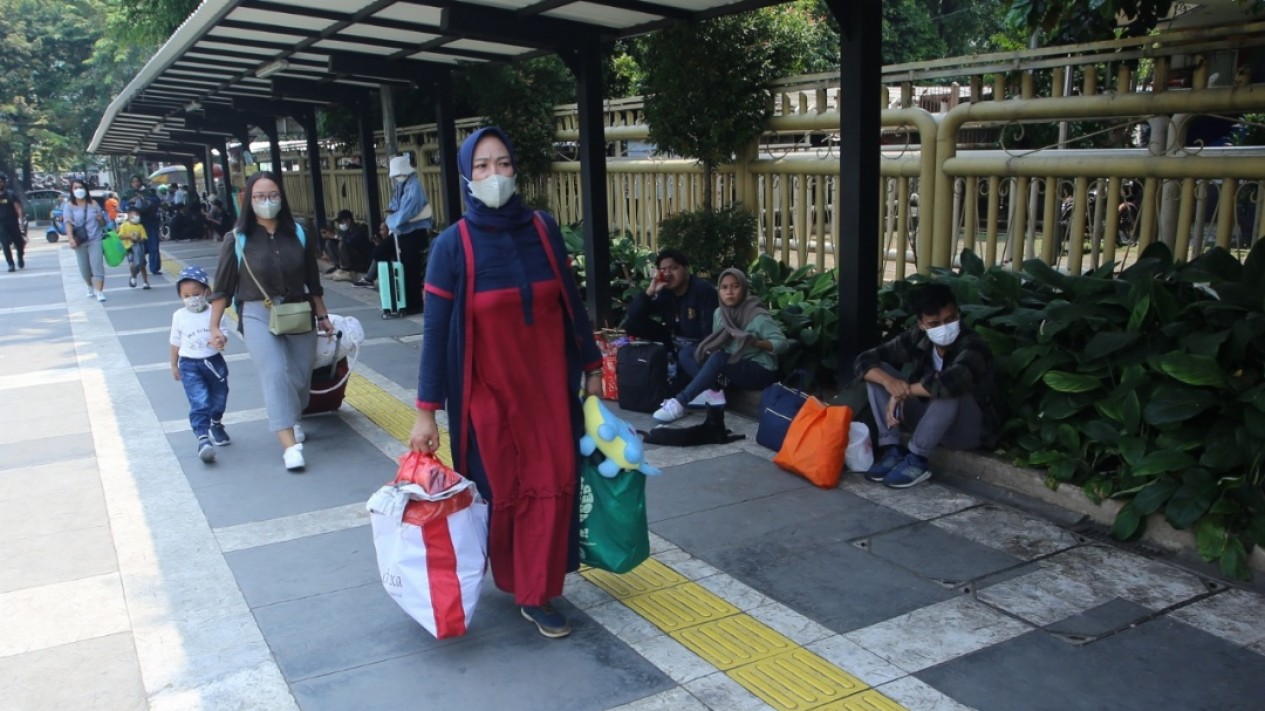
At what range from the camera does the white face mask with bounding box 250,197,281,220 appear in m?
5.68

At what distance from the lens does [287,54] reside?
1059 centimetres

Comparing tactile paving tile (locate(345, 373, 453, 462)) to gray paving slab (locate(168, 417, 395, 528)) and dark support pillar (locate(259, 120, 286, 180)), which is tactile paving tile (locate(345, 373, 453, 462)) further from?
dark support pillar (locate(259, 120, 286, 180))

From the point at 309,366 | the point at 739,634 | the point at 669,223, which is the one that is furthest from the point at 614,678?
the point at 669,223

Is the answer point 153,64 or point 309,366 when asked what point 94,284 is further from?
point 309,366

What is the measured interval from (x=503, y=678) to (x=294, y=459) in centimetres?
284

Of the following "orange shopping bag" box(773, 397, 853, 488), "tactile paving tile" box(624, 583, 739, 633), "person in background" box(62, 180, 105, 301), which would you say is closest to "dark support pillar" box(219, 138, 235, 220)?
"person in background" box(62, 180, 105, 301)

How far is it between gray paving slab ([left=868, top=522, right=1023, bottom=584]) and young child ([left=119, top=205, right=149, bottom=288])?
43.5 feet

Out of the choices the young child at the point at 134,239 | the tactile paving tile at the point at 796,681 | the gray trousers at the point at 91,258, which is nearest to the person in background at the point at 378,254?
the young child at the point at 134,239

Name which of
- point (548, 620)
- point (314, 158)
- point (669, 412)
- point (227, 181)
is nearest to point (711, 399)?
point (669, 412)

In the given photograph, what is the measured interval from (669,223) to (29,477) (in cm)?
491

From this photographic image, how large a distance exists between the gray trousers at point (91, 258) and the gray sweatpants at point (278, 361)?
9147mm

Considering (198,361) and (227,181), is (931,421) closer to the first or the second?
(198,361)

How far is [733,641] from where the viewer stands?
3.73 metres

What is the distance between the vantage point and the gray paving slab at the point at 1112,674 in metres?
3.26
